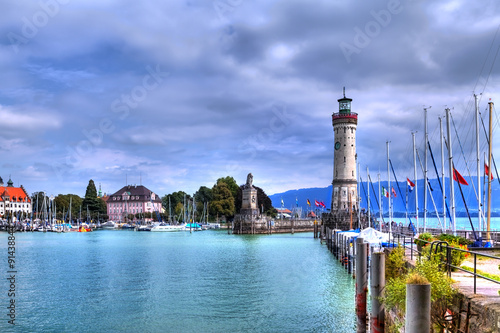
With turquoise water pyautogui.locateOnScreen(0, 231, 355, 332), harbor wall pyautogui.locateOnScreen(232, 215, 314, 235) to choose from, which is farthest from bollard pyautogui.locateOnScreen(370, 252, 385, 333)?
harbor wall pyautogui.locateOnScreen(232, 215, 314, 235)

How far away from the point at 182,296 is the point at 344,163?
66.4 metres

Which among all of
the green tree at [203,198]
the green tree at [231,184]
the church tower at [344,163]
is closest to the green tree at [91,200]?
the green tree at [203,198]

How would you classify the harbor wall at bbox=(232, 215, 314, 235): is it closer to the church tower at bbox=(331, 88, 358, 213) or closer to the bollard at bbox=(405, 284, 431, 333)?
the church tower at bbox=(331, 88, 358, 213)

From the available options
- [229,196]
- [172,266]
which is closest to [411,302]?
[172,266]

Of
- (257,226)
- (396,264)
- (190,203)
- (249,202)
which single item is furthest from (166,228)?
(396,264)

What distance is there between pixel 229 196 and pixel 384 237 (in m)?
104

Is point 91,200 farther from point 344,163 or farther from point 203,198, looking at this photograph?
point 344,163

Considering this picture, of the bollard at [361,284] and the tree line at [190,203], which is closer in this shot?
the bollard at [361,284]

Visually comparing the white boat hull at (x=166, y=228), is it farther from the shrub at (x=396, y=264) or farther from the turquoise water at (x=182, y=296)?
the shrub at (x=396, y=264)

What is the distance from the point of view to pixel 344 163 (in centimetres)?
9412

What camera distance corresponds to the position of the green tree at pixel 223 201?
14250 centimetres

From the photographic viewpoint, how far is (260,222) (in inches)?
4619

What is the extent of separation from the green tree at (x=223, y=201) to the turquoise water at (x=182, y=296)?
87.8 meters

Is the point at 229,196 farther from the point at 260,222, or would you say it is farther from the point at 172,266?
the point at 172,266
